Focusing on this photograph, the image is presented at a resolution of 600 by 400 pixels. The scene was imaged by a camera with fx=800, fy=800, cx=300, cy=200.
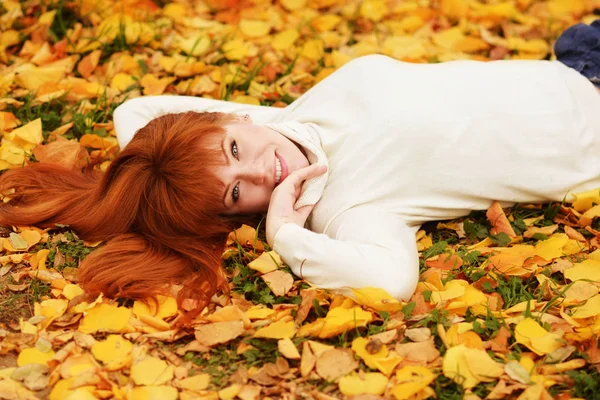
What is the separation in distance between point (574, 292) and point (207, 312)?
4.03ft

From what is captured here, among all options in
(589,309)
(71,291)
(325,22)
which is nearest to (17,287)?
(71,291)

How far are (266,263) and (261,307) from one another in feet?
0.67

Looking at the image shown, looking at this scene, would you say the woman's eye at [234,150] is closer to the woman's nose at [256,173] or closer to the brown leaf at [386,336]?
the woman's nose at [256,173]

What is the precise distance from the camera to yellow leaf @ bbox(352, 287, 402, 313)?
101 inches

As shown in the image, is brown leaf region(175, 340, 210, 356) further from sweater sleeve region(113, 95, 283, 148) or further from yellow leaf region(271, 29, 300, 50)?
yellow leaf region(271, 29, 300, 50)

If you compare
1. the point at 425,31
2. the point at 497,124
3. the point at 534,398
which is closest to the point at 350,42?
the point at 425,31

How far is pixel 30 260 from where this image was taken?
289cm

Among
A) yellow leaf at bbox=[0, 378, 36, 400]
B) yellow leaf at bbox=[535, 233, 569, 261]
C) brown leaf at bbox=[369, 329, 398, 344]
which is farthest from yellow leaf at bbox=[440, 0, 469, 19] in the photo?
yellow leaf at bbox=[0, 378, 36, 400]

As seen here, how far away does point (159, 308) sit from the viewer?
Answer: 265cm

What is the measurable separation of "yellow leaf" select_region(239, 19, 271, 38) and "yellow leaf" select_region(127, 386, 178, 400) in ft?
8.77

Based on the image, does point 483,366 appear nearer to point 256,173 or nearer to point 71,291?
point 256,173

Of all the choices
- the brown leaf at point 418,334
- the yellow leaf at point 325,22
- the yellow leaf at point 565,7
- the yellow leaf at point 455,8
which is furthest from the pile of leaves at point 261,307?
the yellow leaf at point 565,7

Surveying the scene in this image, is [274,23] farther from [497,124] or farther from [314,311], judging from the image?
A: [314,311]

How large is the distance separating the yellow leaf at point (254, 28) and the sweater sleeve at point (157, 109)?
1.14 m
